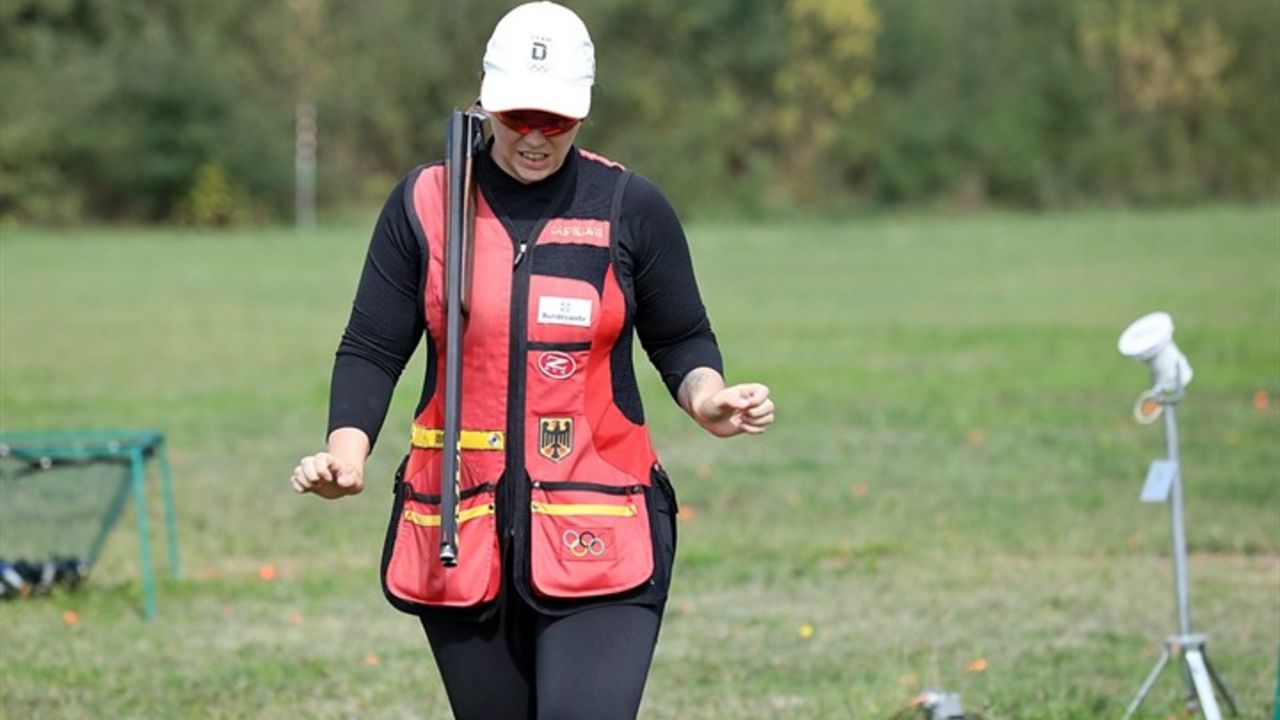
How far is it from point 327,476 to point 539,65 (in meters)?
0.97

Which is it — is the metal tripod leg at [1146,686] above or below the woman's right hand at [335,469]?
below

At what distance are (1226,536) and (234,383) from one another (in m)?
11.9

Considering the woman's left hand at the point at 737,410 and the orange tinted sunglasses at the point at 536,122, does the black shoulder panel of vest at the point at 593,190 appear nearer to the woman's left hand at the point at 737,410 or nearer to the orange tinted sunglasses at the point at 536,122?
the orange tinted sunglasses at the point at 536,122

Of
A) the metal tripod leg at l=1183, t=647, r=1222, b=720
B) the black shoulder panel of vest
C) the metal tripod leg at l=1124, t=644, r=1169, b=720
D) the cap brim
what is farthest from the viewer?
the metal tripod leg at l=1124, t=644, r=1169, b=720

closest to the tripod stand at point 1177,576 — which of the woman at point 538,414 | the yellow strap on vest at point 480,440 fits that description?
the woman at point 538,414

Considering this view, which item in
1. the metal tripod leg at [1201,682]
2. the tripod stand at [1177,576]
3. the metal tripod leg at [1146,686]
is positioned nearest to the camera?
the metal tripod leg at [1201,682]

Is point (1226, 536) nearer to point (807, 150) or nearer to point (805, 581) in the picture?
point (805, 581)

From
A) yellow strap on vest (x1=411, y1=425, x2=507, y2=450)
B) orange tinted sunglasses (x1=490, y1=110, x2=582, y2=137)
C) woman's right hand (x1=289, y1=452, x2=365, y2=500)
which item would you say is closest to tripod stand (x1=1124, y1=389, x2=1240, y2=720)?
yellow strap on vest (x1=411, y1=425, x2=507, y2=450)

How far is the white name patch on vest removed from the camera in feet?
15.6

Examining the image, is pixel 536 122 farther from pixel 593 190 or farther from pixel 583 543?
pixel 583 543

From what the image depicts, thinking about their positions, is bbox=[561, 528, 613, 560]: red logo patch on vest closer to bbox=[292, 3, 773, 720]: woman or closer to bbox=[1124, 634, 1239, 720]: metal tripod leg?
bbox=[292, 3, 773, 720]: woman

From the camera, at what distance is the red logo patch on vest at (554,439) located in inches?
188

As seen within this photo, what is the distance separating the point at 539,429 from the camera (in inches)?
188

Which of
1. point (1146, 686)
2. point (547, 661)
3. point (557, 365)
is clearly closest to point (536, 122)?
point (557, 365)
